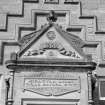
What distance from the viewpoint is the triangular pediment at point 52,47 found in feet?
38.3

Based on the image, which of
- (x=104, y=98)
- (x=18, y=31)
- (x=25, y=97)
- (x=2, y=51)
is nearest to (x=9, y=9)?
(x=18, y=31)

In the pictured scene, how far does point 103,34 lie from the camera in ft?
45.4

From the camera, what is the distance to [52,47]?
39.1ft

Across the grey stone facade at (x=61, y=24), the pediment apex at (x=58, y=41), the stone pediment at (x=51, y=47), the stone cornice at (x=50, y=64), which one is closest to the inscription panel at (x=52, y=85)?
the stone cornice at (x=50, y=64)

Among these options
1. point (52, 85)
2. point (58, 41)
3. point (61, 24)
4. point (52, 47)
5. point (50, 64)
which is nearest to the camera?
point (52, 85)

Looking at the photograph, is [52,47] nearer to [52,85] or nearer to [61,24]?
[52,85]

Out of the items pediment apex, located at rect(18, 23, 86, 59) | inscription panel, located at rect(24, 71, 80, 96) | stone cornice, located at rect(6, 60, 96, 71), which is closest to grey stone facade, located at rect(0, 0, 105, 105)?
pediment apex, located at rect(18, 23, 86, 59)

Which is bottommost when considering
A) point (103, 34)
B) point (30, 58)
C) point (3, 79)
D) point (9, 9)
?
point (3, 79)

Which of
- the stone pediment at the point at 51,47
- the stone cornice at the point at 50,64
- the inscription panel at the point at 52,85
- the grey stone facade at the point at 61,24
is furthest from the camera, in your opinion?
the grey stone facade at the point at 61,24

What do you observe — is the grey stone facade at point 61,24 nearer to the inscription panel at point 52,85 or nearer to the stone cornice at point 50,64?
the stone cornice at point 50,64

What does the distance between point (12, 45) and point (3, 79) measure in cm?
166

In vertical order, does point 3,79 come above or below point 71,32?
below

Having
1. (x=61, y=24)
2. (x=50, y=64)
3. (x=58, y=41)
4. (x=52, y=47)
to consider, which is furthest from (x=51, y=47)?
(x=61, y=24)

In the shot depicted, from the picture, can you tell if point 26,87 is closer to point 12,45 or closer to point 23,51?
point 23,51
